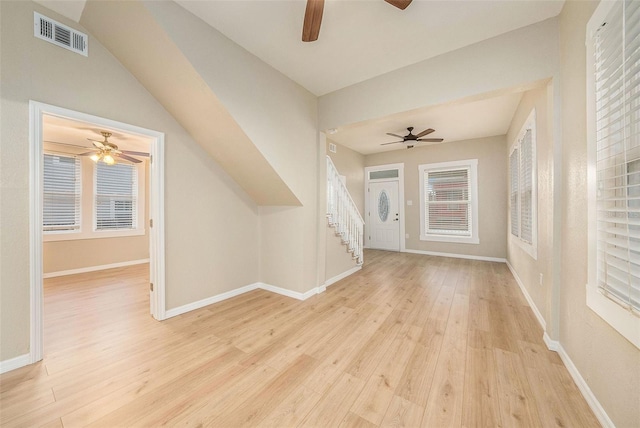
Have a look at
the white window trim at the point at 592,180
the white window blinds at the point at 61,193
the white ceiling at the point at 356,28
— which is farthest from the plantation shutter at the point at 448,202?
the white window blinds at the point at 61,193

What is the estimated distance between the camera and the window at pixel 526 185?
2.72 meters

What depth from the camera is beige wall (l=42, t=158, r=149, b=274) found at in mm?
4137

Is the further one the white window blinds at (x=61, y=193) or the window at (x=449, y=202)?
the window at (x=449, y=202)

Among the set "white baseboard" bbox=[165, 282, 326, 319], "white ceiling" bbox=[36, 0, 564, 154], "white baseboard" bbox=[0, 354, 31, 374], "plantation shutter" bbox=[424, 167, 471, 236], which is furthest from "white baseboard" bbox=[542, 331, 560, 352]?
"white baseboard" bbox=[0, 354, 31, 374]

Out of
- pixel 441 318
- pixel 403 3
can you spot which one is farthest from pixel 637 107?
pixel 441 318

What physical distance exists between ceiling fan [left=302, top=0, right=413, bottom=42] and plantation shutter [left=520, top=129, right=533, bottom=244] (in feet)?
8.46

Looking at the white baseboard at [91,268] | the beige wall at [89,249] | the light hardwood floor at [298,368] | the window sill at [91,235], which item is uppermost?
the window sill at [91,235]

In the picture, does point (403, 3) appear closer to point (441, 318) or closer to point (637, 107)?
point (637, 107)

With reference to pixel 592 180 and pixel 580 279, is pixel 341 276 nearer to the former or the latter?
pixel 580 279

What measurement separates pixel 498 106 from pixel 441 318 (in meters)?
3.44

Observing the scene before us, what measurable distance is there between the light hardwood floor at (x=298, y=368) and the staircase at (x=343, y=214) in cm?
131

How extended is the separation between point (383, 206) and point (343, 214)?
9.58ft

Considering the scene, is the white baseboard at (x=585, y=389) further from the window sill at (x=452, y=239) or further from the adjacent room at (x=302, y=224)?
the window sill at (x=452, y=239)

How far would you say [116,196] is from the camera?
5066mm
